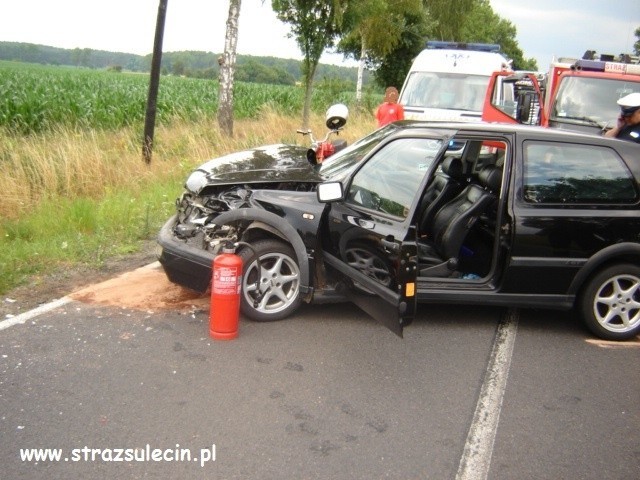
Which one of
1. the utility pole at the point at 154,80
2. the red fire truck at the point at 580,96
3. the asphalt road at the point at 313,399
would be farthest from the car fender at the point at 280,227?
the red fire truck at the point at 580,96

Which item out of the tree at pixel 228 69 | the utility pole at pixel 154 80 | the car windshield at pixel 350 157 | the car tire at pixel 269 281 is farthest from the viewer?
the tree at pixel 228 69

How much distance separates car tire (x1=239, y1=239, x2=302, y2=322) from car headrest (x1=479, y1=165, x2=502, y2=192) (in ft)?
5.74

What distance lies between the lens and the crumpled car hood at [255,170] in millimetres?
5613

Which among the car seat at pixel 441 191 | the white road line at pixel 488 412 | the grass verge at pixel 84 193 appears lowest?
the white road line at pixel 488 412

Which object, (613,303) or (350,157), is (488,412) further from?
(350,157)

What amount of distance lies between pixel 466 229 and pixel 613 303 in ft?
4.46

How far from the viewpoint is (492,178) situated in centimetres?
557

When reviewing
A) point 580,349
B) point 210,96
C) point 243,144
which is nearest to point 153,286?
point 580,349

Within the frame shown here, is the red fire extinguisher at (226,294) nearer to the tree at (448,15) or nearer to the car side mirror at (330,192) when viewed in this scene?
the car side mirror at (330,192)

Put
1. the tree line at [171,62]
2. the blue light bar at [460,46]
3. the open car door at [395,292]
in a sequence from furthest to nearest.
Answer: the tree line at [171,62], the blue light bar at [460,46], the open car door at [395,292]

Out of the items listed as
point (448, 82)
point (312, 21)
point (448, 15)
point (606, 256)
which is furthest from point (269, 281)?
point (448, 15)

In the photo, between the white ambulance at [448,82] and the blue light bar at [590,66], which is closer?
the blue light bar at [590,66]

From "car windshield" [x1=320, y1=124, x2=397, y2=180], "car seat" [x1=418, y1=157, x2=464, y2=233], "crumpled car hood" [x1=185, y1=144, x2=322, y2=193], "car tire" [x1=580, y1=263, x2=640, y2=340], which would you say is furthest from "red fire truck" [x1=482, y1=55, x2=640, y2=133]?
"crumpled car hood" [x1=185, y1=144, x2=322, y2=193]

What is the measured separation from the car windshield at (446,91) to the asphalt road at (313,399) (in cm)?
845
